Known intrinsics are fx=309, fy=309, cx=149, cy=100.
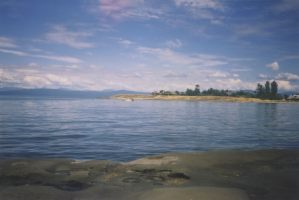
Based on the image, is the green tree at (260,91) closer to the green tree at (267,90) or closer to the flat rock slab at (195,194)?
the green tree at (267,90)

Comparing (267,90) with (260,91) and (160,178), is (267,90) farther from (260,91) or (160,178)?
(160,178)

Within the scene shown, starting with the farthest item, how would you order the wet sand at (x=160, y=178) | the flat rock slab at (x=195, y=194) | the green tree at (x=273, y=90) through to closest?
the green tree at (x=273, y=90)
the wet sand at (x=160, y=178)
the flat rock slab at (x=195, y=194)

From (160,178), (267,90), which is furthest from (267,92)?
(160,178)

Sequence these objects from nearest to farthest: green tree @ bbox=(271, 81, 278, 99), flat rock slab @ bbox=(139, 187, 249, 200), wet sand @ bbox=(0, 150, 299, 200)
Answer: flat rock slab @ bbox=(139, 187, 249, 200) → wet sand @ bbox=(0, 150, 299, 200) → green tree @ bbox=(271, 81, 278, 99)

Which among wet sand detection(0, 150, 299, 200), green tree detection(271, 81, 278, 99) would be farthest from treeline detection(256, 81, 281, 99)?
wet sand detection(0, 150, 299, 200)

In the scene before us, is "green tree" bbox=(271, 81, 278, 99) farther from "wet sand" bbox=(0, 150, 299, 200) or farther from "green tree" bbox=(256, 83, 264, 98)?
"wet sand" bbox=(0, 150, 299, 200)

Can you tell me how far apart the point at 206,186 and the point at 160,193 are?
201 cm

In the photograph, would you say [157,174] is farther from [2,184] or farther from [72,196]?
[2,184]

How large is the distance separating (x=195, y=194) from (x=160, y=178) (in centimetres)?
282

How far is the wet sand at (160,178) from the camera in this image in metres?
10.4

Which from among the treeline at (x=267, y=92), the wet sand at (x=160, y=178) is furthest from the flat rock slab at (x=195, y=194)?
the treeline at (x=267, y=92)

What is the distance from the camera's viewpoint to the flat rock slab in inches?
388

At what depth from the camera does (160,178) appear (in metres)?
12.7

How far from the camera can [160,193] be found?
33.9 feet
